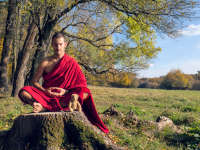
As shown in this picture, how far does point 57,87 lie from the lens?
380cm

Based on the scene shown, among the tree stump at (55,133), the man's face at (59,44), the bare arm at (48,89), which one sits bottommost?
the tree stump at (55,133)

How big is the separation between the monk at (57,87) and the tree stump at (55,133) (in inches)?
10.3

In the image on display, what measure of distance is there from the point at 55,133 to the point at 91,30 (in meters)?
10.3

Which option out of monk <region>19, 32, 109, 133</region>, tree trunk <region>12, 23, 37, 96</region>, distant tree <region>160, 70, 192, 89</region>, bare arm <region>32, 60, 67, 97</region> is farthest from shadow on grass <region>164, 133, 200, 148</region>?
distant tree <region>160, 70, 192, 89</region>

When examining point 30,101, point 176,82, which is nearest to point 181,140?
point 30,101

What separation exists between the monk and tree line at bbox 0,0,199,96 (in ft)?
18.1

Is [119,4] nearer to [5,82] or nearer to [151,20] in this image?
[151,20]

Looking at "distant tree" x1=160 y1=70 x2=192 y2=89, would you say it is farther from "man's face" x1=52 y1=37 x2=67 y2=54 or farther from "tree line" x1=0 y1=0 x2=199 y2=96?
"man's face" x1=52 y1=37 x2=67 y2=54

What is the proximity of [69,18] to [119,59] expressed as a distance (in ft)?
13.2

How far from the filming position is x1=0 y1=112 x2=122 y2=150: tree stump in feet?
11.1

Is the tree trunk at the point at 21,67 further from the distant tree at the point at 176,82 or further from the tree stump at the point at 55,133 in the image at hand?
the distant tree at the point at 176,82

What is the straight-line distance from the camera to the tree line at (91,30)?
9164mm

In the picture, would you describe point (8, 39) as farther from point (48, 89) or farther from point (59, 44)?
point (48, 89)

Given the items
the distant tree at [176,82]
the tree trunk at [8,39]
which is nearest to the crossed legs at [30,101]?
the tree trunk at [8,39]
